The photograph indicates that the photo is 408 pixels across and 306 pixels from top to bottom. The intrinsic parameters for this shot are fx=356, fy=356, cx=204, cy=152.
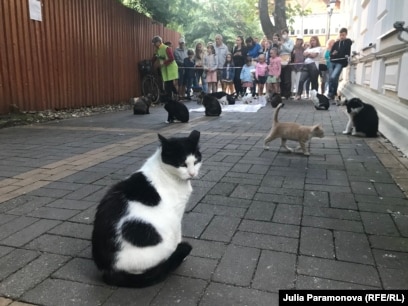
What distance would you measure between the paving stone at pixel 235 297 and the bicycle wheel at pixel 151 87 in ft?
42.4

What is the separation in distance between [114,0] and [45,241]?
11.7 metres

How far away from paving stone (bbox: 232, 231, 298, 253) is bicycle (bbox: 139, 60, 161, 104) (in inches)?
479

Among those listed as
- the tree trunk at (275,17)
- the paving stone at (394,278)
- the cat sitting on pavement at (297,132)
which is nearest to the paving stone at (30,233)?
the paving stone at (394,278)

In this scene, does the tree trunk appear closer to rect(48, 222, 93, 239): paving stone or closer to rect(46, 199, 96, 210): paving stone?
rect(46, 199, 96, 210): paving stone

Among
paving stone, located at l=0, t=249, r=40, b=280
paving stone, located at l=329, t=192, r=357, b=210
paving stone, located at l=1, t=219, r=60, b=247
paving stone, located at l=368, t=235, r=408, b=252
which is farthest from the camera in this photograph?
paving stone, located at l=329, t=192, r=357, b=210

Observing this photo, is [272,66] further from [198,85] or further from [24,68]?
[24,68]

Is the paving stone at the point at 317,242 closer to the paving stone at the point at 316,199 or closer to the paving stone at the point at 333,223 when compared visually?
the paving stone at the point at 333,223

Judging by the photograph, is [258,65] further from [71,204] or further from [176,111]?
[71,204]

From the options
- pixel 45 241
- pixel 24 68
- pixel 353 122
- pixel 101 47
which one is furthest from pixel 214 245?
pixel 101 47

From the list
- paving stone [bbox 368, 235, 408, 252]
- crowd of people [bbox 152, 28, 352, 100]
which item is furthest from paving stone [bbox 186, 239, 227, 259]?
crowd of people [bbox 152, 28, 352, 100]

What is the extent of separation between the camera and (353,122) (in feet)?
22.4

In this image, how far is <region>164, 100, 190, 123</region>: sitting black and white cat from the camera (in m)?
8.72

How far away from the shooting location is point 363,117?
21.9ft

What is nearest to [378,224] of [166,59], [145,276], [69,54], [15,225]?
[145,276]
